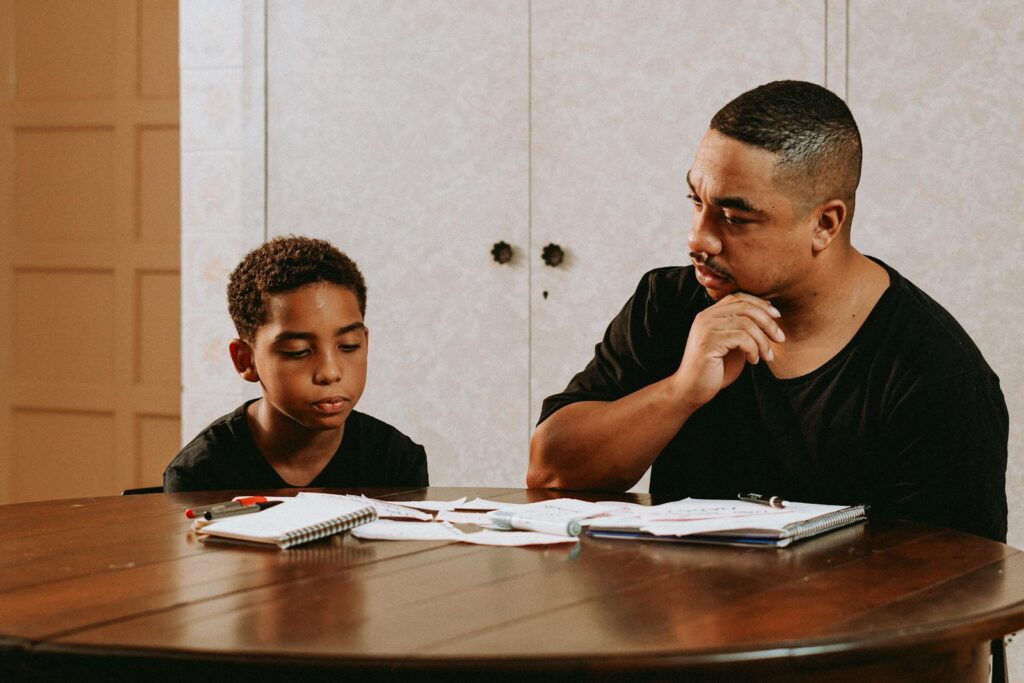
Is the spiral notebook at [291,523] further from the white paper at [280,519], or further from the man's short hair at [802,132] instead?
the man's short hair at [802,132]

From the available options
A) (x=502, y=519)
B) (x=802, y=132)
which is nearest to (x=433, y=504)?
(x=502, y=519)

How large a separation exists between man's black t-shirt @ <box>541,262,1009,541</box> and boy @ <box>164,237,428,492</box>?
0.35 m

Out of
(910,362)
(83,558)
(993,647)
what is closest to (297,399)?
(83,558)

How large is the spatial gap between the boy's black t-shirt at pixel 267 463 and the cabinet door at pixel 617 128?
918 mm

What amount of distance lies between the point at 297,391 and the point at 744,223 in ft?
2.47

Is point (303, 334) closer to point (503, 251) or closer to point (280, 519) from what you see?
point (280, 519)

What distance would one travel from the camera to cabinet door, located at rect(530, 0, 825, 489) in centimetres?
288

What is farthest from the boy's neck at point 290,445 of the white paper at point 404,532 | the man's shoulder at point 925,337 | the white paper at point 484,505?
the man's shoulder at point 925,337

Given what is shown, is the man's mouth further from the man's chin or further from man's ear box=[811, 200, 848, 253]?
man's ear box=[811, 200, 848, 253]

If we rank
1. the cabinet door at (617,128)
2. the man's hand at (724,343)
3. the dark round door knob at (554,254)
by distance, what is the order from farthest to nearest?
the dark round door knob at (554,254)
the cabinet door at (617,128)
the man's hand at (724,343)

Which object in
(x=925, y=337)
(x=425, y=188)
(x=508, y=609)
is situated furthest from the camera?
(x=425, y=188)

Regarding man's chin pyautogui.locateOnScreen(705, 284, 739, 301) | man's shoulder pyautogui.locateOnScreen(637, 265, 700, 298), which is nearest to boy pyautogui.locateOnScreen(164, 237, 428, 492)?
man's shoulder pyautogui.locateOnScreen(637, 265, 700, 298)

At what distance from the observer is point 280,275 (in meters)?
2.06

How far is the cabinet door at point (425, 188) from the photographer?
3068 millimetres
